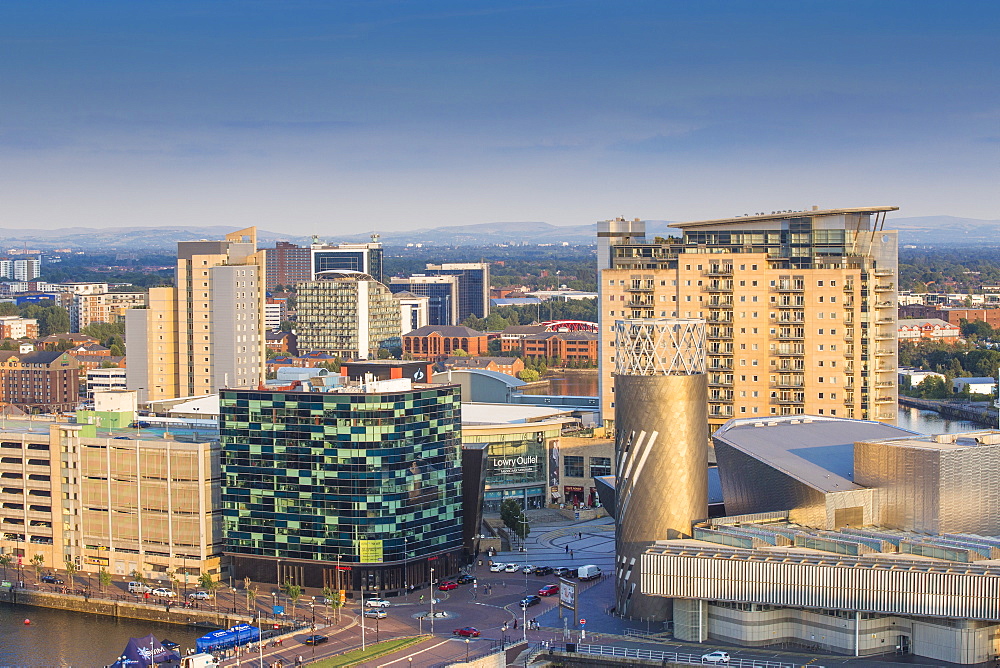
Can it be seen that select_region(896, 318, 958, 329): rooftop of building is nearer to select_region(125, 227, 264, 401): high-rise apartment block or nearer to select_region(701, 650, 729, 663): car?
select_region(125, 227, 264, 401): high-rise apartment block

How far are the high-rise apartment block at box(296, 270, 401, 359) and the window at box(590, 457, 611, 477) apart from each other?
75.6 meters

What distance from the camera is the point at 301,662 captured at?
48.6 m

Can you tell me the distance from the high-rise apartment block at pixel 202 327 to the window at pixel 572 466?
893 inches

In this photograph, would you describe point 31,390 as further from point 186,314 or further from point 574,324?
point 574,324

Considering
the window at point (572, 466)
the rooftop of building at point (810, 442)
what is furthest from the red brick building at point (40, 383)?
the rooftop of building at point (810, 442)

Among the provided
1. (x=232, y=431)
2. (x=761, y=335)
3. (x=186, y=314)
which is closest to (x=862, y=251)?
(x=761, y=335)

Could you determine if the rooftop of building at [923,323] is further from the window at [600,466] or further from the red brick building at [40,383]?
the window at [600,466]

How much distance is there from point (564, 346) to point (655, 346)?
364ft

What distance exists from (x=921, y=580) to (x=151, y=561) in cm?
3096

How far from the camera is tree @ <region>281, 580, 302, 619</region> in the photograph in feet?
182

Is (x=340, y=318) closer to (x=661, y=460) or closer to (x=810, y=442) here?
(x=810, y=442)

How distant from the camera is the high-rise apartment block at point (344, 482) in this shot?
5756 centimetres

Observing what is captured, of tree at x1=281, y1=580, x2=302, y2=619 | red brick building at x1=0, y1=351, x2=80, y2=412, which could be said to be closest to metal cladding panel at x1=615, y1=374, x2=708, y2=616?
tree at x1=281, y1=580, x2=302, y2=619

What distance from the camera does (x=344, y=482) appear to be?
57.8 metres
